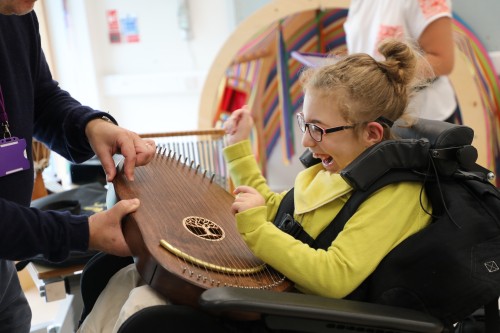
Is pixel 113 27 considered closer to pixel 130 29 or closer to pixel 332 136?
pixel 130 29

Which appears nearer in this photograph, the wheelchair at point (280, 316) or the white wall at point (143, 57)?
the wheelchair at point (280, 316)

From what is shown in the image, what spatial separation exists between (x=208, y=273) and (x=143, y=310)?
14cm

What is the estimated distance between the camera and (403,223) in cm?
112

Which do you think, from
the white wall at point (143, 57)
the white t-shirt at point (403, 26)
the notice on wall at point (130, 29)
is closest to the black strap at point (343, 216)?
the white t-shirt at point (403, 26)

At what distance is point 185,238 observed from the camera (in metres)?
1.11

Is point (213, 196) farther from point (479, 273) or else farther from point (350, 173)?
point (479, 273)

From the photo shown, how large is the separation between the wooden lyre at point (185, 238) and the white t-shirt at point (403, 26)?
843 mm

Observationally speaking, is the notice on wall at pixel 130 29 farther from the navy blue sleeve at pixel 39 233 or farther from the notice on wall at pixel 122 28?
the navy blue sleeve at pixel 39 233

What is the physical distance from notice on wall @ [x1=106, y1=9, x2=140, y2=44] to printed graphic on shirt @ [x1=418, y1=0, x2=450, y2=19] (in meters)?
2.57

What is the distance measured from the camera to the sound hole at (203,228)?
3.83 feet

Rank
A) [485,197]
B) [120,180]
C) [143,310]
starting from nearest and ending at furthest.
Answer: [143,310], [485,197], [120,180]

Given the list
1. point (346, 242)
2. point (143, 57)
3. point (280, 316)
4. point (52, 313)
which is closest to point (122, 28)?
point (143, 57)

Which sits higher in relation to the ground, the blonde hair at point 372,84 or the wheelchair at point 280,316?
the blonde hair at point 372,84

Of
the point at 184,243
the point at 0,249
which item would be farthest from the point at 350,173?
the point at 0,249
